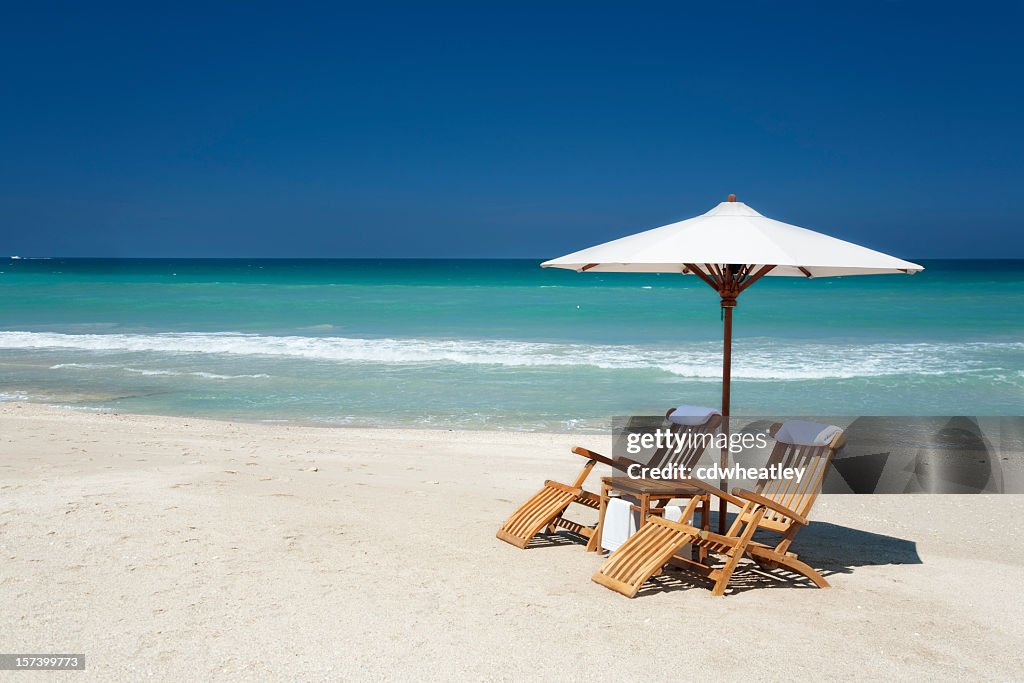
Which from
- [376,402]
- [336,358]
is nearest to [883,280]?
[336,358]

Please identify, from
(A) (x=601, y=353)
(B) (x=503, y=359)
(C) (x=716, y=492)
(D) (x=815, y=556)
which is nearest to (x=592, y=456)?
(C) (x=716, y=492)

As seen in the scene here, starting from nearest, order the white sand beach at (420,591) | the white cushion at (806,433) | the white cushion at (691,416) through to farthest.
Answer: the white sand beach at (420,591)
the white cushion at (806,433)
the white cushion at (691,416)

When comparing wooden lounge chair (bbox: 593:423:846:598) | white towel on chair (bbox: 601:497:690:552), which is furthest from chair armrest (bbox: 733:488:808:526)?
white towel on chair (bbox: 601:497:690:552)

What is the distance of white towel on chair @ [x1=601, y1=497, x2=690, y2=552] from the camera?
203 inches

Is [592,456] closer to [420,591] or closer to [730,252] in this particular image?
[420,591]

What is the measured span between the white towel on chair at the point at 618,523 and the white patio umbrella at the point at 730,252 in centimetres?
64

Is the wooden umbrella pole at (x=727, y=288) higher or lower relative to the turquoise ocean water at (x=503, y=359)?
higher

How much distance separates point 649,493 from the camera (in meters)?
5.04

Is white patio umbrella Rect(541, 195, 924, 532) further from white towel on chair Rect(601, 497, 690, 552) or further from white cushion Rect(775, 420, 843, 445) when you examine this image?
white towel on chair Rect(601, 497, 690, 552)

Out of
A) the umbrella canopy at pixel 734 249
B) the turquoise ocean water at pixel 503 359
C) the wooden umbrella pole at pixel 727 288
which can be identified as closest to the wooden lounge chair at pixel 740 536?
the wooden umbrella pole at pixel 727 288

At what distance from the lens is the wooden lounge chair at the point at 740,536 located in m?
4.62

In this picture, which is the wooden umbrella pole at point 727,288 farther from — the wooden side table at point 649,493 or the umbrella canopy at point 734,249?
the wooden side table at point 649,493

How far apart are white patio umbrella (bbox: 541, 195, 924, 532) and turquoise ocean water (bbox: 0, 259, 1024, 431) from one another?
573cm

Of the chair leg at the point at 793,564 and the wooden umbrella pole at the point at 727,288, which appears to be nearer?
the chair leg at the point at 793,564
